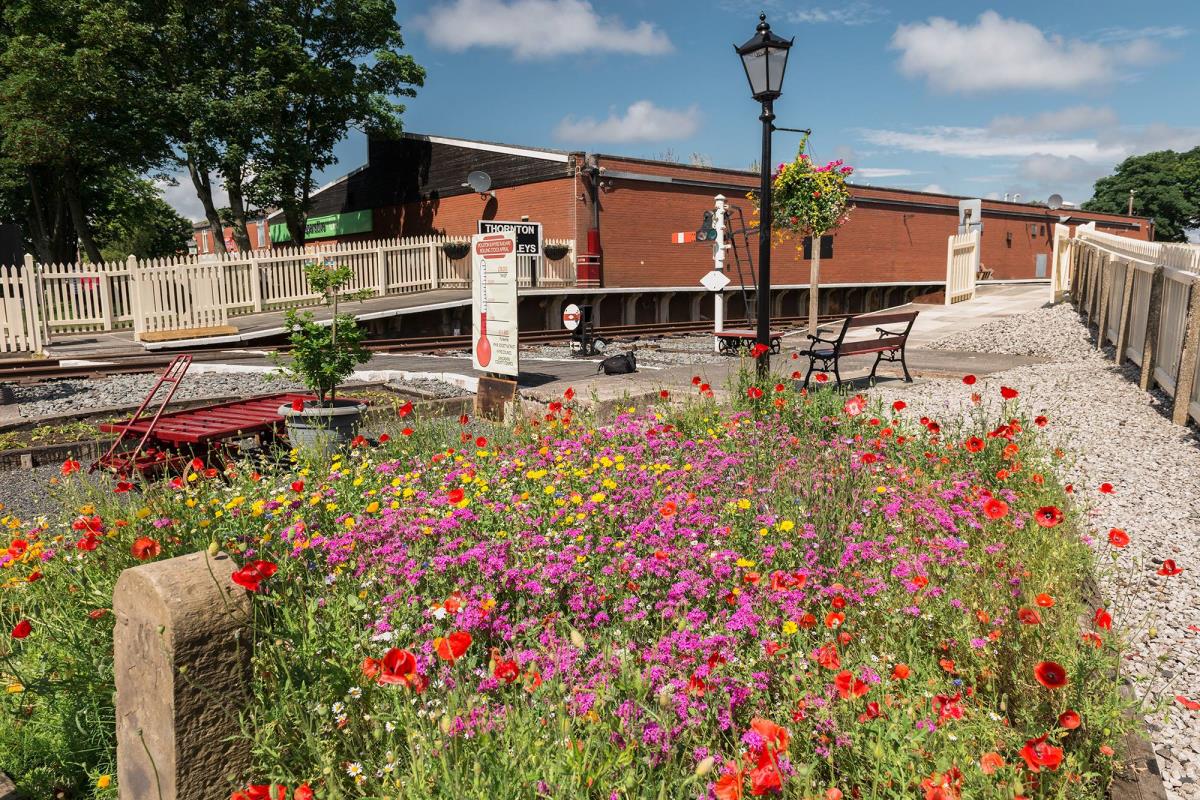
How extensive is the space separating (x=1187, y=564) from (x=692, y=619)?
3269 millimetres

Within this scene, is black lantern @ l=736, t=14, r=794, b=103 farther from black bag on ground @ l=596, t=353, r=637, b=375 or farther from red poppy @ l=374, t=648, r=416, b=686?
red poppy @ l=374, t=648, r=416, b=686

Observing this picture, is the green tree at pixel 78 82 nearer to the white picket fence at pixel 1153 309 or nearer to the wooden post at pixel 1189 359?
the white picket fence at pixel 1153 309

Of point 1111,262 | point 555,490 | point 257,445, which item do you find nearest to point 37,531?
point 555,490

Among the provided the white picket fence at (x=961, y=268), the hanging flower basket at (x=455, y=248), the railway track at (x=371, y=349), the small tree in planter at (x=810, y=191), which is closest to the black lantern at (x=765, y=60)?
the railway track at (x=371, y=349)

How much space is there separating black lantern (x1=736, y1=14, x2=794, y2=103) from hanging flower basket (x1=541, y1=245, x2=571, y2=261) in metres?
14.2

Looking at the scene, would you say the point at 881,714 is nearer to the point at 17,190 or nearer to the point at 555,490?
the point at 555,490

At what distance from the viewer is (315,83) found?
25875mm

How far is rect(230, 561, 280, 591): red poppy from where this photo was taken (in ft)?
6.81

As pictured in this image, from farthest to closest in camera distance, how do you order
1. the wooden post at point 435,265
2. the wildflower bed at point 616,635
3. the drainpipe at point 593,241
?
the drainpipe at point 593,241 → the wooden post at point 435,265 → the wildflower bed at point 616,635

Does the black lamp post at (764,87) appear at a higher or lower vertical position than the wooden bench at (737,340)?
higher

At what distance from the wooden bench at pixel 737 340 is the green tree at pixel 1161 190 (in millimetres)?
77028

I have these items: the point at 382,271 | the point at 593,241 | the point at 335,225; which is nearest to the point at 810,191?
the point at 593,241

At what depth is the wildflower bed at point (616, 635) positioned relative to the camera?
196cm

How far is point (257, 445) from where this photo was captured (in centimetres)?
735
